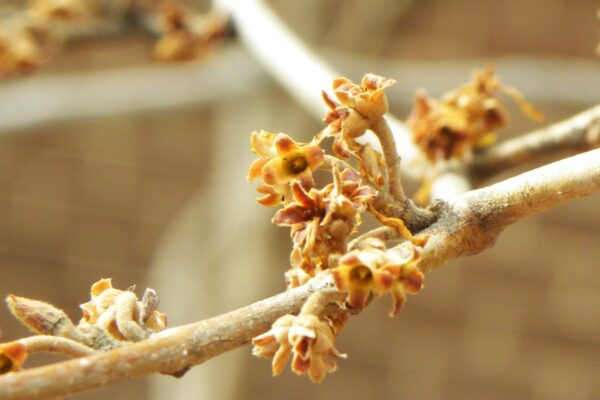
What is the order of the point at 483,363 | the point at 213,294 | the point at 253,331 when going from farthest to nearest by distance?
the point at 483,363 → the point at 213,294 → the point at 253,331

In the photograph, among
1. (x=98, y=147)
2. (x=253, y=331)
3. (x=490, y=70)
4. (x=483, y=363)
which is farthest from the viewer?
(x=98, y=147)

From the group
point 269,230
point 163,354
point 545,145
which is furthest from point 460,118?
point 269,230

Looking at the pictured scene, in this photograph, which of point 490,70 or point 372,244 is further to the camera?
point 490,70

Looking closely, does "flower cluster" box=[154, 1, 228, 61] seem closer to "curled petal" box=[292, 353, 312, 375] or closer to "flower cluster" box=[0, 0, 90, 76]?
"flower cluster" box=[0, 0, 90, 76]

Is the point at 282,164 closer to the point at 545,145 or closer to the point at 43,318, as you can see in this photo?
the point at 43,318

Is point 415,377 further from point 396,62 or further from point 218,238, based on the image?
point 396,62

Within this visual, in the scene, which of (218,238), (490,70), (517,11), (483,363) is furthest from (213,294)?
(490,70)

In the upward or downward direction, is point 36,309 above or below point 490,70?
below

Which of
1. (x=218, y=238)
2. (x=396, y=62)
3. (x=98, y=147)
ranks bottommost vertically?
(x=218, y=238)
